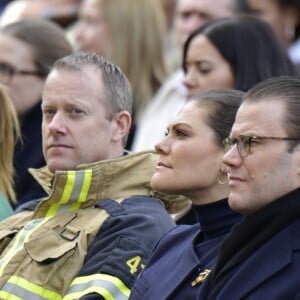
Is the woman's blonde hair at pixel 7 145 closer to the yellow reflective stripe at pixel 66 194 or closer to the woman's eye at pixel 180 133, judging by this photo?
the yellow reflective stripe at pixel 66 194

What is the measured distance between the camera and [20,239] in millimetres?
4855

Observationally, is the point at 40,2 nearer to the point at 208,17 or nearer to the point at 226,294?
the point at 208,17

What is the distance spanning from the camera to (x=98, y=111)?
5.01 meters

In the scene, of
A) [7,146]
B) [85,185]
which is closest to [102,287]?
[85,185]

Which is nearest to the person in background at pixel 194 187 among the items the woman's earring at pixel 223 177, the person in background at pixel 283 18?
the woman's earring at pixel 223 177

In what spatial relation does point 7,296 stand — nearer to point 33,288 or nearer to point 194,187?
point 33,288

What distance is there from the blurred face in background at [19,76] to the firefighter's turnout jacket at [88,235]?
5.59 ft

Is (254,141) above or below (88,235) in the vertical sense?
above

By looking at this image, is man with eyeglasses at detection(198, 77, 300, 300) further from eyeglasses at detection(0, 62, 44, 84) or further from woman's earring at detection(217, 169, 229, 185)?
eyeglasses at detection(0, 62, 44, 84)

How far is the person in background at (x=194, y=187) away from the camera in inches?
166

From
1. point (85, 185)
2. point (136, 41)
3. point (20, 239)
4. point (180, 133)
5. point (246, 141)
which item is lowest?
→ point (20, 239)

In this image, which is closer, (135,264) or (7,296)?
(135,264)

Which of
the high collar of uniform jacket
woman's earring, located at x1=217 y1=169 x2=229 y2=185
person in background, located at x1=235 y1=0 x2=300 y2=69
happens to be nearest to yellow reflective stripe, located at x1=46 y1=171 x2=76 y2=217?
the high collar of uniform jacket

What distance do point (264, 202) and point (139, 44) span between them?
3693mm
